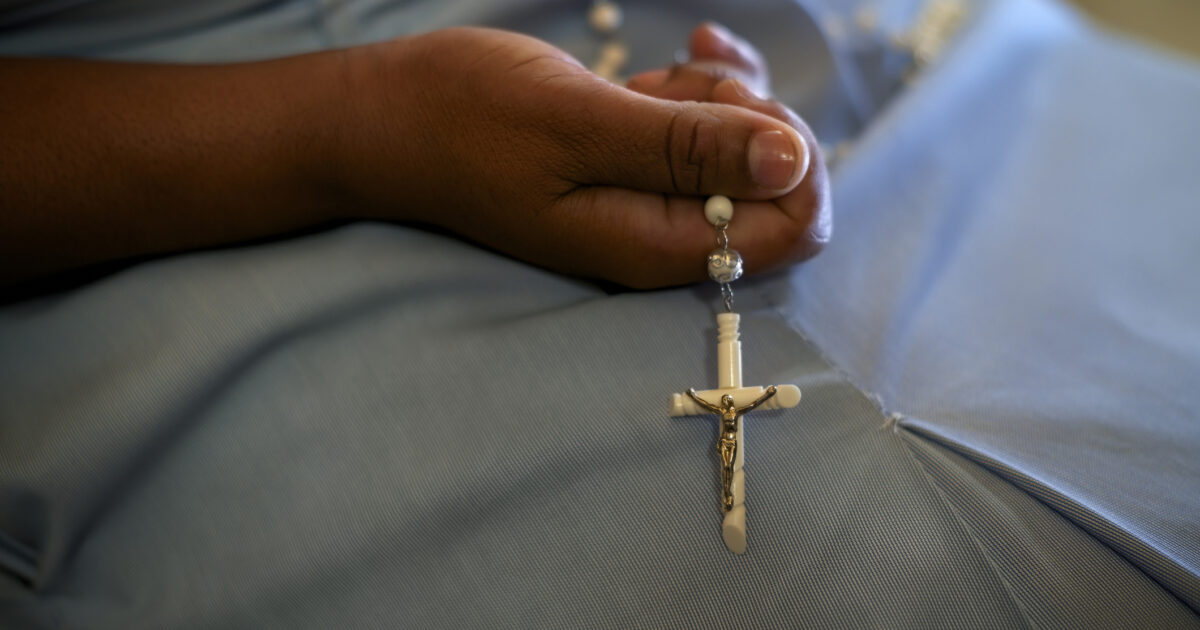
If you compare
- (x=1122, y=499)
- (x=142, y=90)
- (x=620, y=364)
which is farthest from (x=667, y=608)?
(x=142, y=90)

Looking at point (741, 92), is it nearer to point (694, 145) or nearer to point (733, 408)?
point (694, 145)

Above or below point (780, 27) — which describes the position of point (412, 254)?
below

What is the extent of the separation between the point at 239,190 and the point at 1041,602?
2.28ft

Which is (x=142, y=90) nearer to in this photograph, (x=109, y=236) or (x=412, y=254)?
(x=109, y=236)

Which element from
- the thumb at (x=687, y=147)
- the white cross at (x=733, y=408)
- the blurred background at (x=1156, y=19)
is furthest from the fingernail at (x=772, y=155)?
the blurred background at (x=1156, y=19)

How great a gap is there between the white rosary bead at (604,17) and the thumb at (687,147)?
37 cm

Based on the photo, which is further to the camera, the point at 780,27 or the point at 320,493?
the point at 780,27

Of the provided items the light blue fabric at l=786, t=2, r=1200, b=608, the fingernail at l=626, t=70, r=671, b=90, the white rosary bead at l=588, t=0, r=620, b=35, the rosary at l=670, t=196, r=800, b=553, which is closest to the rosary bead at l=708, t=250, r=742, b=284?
the rosary at l=670, t=196, r=800, b=553

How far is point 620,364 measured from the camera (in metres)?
0.58

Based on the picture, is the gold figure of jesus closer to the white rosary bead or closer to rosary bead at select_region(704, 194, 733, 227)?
rosary bead at select_region(704, 194, 733, 227)

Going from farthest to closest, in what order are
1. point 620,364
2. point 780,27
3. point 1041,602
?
1. point 780,27
2. point 620,364
3. point 1041,602

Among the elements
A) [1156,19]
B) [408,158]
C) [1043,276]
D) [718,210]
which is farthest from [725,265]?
[1156,19]

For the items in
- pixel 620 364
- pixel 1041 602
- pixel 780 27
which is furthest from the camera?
pixel 780 27

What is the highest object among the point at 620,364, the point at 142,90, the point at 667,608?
the point at 142,90
